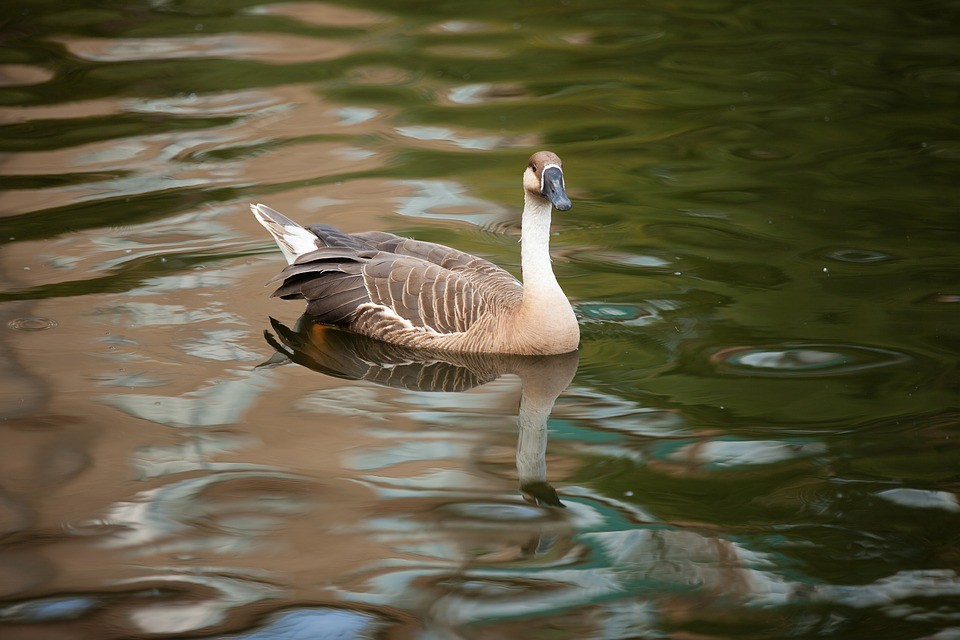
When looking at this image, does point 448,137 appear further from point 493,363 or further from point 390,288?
point 493,363

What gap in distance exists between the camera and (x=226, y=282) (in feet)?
30.6

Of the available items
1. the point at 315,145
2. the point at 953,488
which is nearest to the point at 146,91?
the point at 315,145

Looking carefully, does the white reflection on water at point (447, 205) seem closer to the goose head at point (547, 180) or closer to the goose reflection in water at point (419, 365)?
the goose reflection in water at point (419, 365)

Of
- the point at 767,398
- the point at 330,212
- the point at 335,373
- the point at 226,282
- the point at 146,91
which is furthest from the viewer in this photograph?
the point at 146,91

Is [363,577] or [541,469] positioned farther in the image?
[541,469]

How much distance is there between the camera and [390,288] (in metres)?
8.38

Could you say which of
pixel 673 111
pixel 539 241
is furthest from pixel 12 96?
pixel 539 241

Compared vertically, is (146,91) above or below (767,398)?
above

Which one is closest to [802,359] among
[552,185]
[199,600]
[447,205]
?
[552,185]

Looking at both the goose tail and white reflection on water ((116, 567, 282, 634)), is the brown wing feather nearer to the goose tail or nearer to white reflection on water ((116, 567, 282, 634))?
the goose tail

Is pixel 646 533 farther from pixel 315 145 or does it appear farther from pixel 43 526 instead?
pixel 315 145

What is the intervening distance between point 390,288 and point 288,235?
3.73ft

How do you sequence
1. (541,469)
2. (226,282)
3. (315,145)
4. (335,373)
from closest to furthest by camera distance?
(541,469) → (335,373) → (226,282) → (315,145)

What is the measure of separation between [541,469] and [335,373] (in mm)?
1939
